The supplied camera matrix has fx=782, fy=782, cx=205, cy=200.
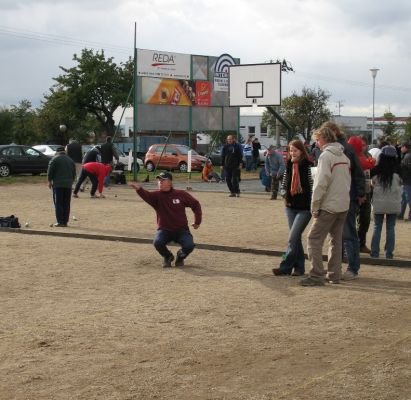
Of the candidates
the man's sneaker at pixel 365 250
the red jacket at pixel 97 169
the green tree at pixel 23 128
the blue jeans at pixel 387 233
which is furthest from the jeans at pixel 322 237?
the green tree at pixel 23 128

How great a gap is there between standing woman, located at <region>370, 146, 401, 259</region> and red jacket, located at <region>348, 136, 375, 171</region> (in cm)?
29

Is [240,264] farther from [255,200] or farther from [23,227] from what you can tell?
[255,200]

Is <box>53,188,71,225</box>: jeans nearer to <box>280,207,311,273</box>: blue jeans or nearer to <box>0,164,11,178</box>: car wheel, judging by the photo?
<box>280,207,311,273</box>: blue jeans

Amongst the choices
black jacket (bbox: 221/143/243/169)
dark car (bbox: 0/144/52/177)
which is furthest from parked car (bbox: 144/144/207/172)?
black jacket (bbox: 221/143/243/169)

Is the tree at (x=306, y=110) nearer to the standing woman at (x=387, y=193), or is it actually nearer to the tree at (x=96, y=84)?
the tree at (x=96, y=84)

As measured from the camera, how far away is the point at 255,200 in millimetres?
22141

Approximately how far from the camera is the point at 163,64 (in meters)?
32.9

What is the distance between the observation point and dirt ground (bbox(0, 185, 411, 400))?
17.3ft

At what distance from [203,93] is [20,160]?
858 centimetres

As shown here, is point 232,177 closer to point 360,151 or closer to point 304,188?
point 360,151

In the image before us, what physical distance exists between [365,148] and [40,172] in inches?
985

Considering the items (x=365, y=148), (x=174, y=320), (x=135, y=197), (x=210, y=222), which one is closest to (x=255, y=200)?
(x=135, y=197)

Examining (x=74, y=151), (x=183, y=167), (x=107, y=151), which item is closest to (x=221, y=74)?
(x=183, y=167)

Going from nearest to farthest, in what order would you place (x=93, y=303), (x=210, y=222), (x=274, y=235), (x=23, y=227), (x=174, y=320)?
1. (x=174, y=320)
2. (x=93, y=303)
3. (x=274, y=235)
4. (x=23, y=227)
5. (x=210, y=222)
